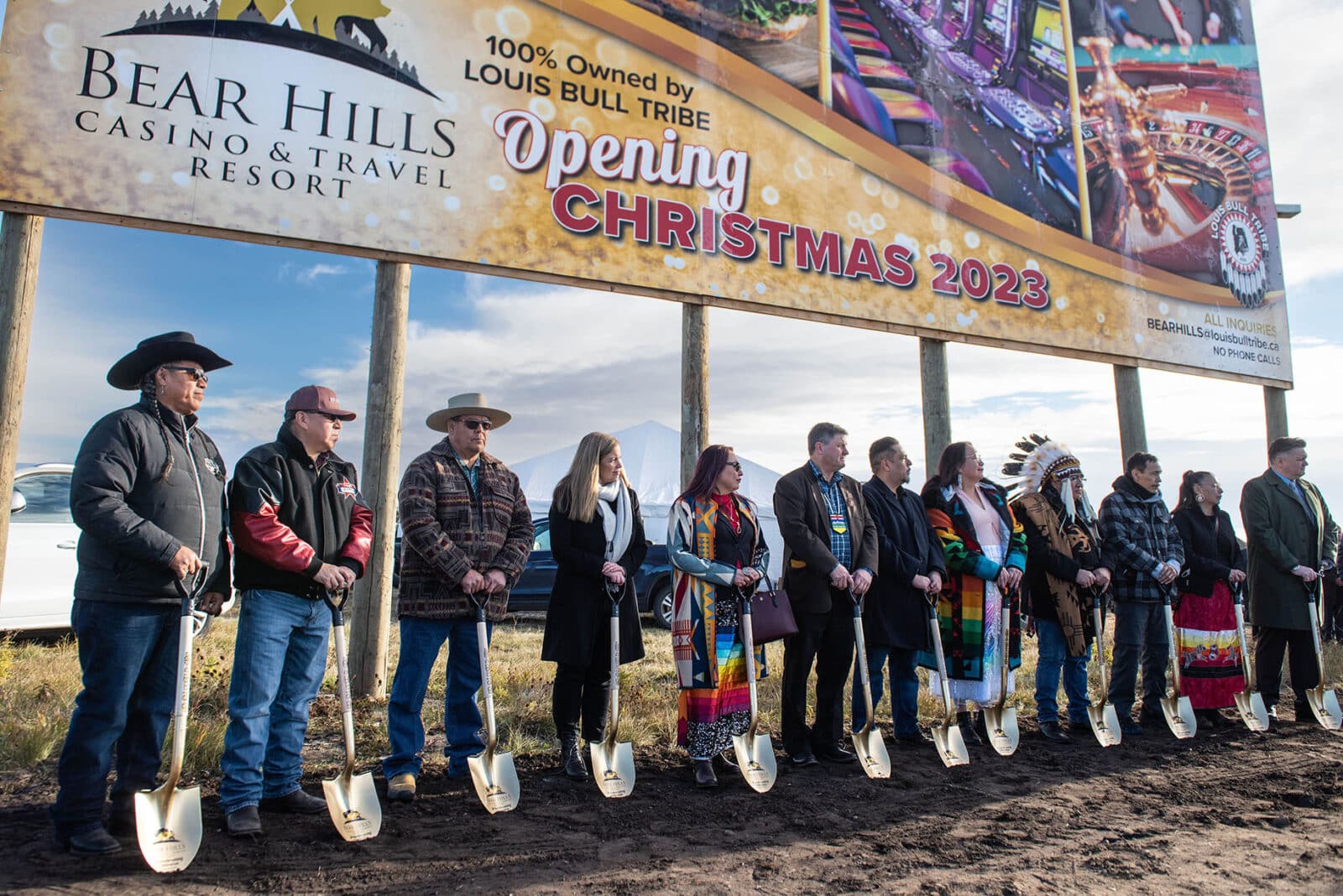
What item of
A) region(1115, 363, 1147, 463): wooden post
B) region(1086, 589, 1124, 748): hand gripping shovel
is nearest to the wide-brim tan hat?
region(1086, 589, 1124, 748): hand gripping shovel

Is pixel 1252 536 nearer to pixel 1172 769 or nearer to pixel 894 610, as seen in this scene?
pixel 1172 769

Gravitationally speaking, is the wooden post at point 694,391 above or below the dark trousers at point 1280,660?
above

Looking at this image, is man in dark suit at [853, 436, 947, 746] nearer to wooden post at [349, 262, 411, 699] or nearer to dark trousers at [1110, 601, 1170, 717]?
dark trousers at [1110, 601, 1170, 717]

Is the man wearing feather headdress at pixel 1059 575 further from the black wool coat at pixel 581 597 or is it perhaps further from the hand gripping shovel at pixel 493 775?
the hand gripping shovel at pixel 493 775

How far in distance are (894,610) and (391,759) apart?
2.76m

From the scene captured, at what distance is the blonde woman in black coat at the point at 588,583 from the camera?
14.8 feet

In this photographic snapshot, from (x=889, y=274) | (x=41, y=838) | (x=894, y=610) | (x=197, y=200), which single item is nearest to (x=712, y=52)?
(x=889, y=274)

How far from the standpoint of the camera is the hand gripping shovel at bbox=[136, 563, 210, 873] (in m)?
3.02

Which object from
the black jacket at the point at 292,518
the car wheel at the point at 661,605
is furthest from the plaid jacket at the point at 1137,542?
the car wheel at the point at 661,605

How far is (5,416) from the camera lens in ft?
16.4

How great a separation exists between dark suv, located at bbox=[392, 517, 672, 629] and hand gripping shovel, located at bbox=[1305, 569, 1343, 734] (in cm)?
575

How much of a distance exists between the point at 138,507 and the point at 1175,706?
5649 mm

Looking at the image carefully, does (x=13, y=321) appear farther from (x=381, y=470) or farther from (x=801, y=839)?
(x=801, y=839)

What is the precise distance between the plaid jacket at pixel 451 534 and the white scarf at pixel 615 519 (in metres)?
0.38
